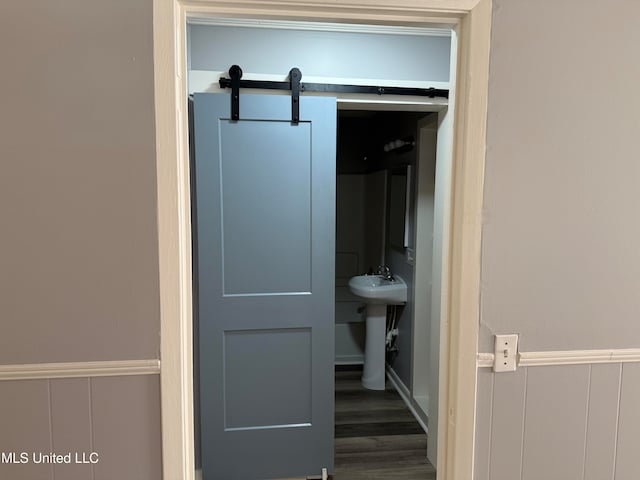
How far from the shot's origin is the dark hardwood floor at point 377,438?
8.80 feet

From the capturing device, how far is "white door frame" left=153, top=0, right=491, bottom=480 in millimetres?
1237

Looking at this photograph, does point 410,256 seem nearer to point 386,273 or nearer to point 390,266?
point 386,273

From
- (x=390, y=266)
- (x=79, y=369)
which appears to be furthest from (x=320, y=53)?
(x=390, y=266)

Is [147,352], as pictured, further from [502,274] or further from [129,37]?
[502,274]

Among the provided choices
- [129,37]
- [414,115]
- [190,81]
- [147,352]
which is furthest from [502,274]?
[414,115]

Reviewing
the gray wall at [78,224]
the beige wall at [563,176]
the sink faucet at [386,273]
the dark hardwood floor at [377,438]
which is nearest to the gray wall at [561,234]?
the beige wall at [563,176]

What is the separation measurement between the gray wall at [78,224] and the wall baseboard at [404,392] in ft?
7.82

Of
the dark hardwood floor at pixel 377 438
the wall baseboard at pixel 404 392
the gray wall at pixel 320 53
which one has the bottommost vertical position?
the dark hardwood floor at pixel 377 438

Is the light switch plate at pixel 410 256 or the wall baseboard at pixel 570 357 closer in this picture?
the wall baseboard at pixel 570 357

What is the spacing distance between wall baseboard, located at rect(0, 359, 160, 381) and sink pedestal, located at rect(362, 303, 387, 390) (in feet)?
8.75

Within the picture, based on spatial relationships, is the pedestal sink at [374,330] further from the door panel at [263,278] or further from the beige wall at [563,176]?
the beige wall at [563,176]

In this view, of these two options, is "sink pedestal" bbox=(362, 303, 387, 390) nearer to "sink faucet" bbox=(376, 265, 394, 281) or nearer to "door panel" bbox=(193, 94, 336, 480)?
"sink faucet" bbox=(376, 265, 394, 281)

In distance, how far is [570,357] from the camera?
142 centimetres

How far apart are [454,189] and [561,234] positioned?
1.14ft
